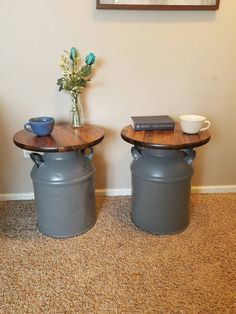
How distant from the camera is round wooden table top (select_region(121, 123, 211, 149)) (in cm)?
159

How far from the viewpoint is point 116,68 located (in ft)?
6.46

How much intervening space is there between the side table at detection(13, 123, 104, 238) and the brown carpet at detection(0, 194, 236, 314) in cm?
8

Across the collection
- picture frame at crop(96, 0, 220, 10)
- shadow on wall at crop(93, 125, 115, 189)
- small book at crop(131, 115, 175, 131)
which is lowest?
shadow on wall at crop(93, 125, 115, 189)

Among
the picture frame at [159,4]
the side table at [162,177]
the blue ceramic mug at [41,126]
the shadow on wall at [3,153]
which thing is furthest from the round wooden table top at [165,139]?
the shadow on wall at [3,153]

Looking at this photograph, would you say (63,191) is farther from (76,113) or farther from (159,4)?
(159,4)

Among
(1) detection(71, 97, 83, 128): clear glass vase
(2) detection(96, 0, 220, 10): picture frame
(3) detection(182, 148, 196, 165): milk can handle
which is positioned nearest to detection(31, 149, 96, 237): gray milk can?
(1) detection(71, 97, 83, 128): clear glass vase

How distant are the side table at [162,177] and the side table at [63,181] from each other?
27cm

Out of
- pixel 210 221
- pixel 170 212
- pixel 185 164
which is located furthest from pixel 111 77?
pixel 210 221

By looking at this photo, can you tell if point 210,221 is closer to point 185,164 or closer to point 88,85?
point 185,164

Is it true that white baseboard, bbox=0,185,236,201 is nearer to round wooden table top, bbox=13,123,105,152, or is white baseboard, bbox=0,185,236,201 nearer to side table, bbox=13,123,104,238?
side table, bbox=13,123,104,238

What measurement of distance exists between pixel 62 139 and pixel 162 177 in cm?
60

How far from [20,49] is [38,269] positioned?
51.6 inches

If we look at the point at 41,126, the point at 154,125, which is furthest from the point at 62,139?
the point at 154,125

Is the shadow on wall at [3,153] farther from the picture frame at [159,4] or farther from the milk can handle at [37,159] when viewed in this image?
the picture frame at [159,4]
